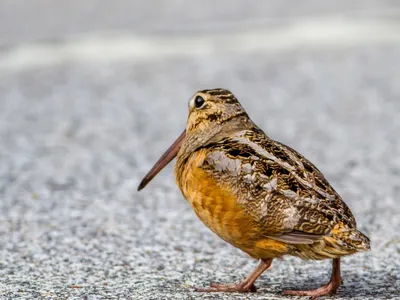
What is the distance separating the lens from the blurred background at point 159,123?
6.57 m

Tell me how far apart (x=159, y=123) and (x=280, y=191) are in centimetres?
642

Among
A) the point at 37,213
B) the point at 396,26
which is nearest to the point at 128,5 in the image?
the point at 396,26

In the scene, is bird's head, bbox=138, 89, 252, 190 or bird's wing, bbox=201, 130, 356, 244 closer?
bird's wing, bbox=201, 130, 356, 244

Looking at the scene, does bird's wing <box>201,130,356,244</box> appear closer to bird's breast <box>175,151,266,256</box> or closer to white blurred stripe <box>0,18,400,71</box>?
bird's breast <box>175,151,266,256</box>

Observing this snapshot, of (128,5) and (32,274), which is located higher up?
(128,5)

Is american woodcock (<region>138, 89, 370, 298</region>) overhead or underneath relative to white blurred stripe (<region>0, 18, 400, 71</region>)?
underneath

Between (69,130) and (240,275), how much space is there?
524 centimetres

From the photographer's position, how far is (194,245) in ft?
23.9

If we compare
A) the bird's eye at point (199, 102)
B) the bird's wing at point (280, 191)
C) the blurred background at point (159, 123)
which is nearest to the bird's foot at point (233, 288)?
the blurred background at point (159, 123)

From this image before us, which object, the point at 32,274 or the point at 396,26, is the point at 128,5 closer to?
the point at 396,26

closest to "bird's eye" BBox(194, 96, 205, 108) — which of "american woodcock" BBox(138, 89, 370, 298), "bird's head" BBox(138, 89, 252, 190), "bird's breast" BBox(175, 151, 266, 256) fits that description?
"bird's head" BBox(138, 89, 252, 190)

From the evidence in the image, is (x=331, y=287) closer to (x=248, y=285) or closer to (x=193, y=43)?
(x=248, y=285)

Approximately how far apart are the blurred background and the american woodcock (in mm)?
428

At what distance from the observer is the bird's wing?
5305mm
